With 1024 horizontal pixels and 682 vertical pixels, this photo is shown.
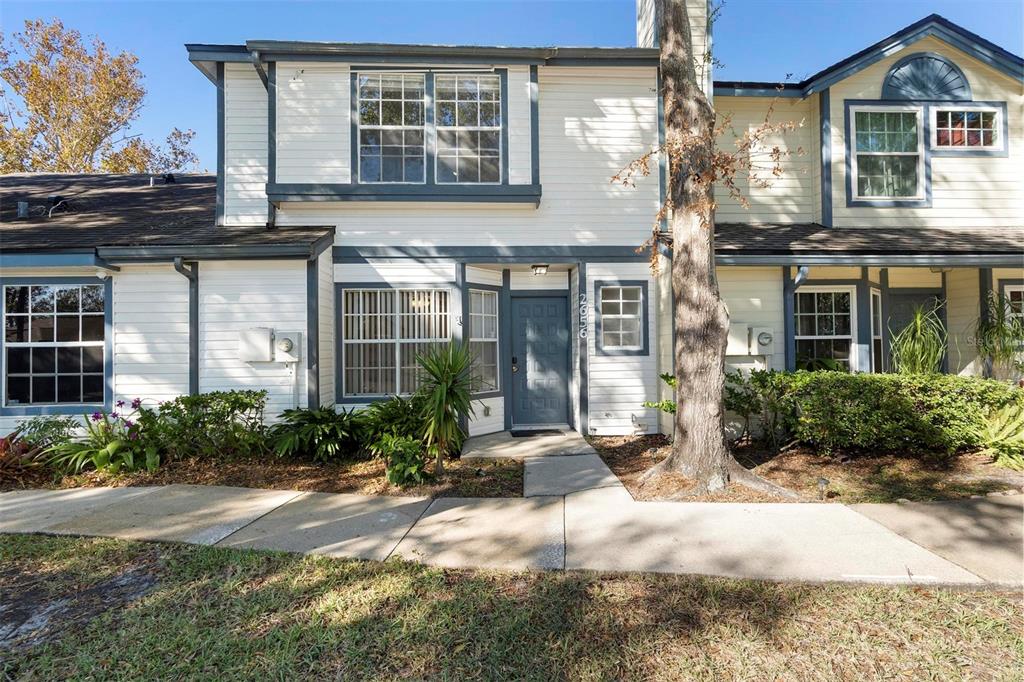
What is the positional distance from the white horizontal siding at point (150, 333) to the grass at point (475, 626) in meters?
4.13

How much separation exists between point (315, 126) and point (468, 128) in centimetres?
232

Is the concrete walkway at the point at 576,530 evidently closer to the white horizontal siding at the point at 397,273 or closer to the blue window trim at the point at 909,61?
the white horizontal siding at the point at 397,273

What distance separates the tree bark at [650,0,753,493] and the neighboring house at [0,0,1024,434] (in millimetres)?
2450

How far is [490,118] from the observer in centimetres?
831

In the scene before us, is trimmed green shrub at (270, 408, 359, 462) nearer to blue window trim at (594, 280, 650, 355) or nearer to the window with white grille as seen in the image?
the window with white grille

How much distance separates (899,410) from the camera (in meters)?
6.29

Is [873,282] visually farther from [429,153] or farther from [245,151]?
[245,151]

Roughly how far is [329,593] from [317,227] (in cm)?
604

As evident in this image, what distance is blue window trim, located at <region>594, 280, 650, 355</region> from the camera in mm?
8453

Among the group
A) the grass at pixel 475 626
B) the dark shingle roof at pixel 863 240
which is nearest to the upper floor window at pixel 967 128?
the dark shingle roof at pixel 863 240

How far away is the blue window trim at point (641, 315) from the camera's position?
27.7 feet

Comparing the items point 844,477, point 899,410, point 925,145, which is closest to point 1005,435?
point 899,410

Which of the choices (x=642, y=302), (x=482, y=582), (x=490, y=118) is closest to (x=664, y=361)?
(x=642, y=302)

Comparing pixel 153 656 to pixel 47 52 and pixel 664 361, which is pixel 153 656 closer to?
pixel 664 361
